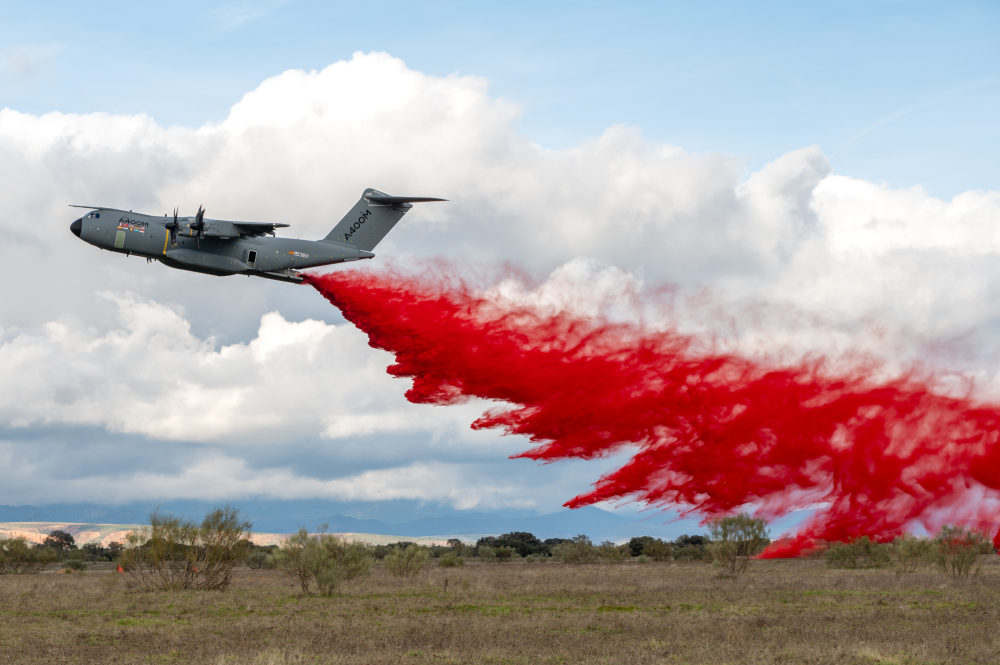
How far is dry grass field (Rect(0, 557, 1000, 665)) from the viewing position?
2908 cm

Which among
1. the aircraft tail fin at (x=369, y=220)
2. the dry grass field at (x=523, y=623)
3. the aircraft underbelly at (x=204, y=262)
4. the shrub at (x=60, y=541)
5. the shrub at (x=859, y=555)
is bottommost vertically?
the shrub at (x=60, y=541)

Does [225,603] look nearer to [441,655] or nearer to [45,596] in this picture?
[45,596]

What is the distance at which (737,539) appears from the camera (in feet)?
215

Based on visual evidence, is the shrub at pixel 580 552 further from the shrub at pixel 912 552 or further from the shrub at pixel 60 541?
the shrub at pixel 60 541

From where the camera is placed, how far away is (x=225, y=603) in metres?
47.0

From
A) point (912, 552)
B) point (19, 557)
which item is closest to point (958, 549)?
point (912, 552)

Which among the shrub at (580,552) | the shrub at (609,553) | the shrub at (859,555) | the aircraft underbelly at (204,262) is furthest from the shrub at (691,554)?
the aircraft underbelly at (204,262)

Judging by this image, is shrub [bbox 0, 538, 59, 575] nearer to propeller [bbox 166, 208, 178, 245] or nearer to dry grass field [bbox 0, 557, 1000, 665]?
dry grass field [bbox 0, 557, 1000, 665]

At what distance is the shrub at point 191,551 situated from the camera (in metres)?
56.7

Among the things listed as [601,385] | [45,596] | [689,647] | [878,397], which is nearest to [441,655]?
[689,647]

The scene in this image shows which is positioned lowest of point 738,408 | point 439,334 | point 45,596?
point 45,596

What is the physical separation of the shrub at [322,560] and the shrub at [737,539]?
924 inches

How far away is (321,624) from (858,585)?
107 ft

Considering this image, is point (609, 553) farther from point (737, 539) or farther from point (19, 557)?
point (19, 557)
